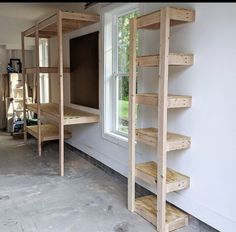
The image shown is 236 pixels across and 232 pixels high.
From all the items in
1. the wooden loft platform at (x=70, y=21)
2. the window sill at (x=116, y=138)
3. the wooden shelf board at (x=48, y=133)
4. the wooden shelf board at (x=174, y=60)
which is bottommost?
the wooden shelf board at (x=48, y=133)

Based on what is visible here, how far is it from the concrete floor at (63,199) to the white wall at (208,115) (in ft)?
0.87

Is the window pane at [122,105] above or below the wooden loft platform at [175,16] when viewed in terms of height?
below

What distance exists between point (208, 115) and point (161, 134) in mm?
427

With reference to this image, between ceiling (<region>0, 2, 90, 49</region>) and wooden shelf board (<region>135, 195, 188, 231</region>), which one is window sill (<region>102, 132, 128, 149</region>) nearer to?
wooden shelf board (<region>135, 195, 188, 231</region>)

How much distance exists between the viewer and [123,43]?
152 inches

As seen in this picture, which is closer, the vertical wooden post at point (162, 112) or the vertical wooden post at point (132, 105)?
the vertical wooden post at point (162, 112)

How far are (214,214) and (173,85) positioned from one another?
3.98ft

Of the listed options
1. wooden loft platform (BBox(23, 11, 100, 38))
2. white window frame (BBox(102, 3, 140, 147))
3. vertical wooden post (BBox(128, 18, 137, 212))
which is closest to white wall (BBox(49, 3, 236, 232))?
vertical wooden post (BBox(128, 18, 137, 212))

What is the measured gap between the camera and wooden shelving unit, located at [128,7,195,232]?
7.80 feet

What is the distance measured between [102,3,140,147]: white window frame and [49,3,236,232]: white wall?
105 cm

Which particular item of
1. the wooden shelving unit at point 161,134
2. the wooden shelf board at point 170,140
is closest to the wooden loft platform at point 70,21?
the wooden shelving unit at point 161,134

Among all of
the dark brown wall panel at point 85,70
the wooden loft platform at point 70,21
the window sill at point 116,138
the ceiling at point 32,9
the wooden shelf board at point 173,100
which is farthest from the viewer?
the ceiling at point 32,9

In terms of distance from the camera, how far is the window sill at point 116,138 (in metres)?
3.69

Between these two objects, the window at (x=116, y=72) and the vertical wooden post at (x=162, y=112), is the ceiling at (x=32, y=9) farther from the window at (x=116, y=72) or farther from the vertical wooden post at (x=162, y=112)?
the vertical wooden post at (x=162, y=112)
